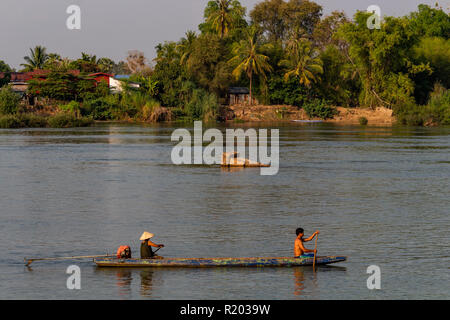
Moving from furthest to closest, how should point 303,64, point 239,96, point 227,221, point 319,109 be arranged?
point 239,96 → point 319,109 → point 303,64 → point 227,221

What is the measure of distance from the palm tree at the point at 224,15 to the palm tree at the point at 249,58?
10391 mm

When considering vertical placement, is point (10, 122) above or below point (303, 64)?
below

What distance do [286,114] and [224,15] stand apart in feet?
67.4

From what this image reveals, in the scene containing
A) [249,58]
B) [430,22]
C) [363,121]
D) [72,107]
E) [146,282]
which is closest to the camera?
[146,282]

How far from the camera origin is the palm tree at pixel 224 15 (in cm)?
12319

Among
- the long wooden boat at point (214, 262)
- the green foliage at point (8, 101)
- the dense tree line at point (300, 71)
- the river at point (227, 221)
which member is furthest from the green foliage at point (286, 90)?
the long wooden boat at point (214, 262)

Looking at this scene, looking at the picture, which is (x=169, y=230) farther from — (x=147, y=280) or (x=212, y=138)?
(x=212, y=138)

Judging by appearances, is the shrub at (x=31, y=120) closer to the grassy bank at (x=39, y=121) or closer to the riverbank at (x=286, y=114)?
the grassy bank at (x=39, y=121)

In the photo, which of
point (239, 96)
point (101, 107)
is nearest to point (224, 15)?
point (239, 96)

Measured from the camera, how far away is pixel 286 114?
117500mm

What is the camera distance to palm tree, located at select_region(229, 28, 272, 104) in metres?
110

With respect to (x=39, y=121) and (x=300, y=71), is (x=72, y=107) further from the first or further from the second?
(x=300, y=71)
